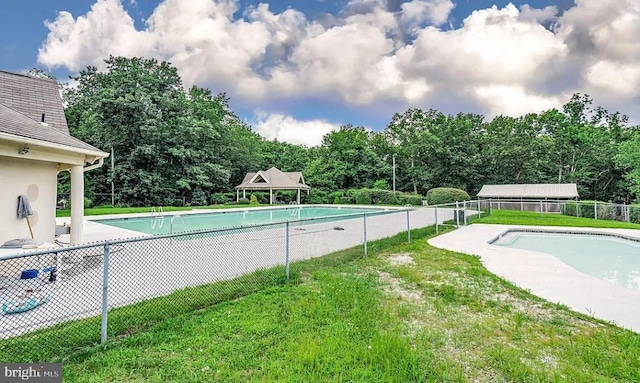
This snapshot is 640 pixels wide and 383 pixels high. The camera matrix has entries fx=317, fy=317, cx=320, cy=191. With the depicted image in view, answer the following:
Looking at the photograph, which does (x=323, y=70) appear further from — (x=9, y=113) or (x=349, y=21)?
(x=9, y=113)

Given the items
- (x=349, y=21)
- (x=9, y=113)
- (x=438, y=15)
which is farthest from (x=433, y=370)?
(x=438, y=15)

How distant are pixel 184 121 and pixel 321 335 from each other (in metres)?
27.0

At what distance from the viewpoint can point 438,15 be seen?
13414 mm

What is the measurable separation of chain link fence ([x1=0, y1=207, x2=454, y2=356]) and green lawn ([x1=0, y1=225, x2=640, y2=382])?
0.06 meters

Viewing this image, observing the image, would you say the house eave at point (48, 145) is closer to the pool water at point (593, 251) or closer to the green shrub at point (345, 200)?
the pool water at point (593, 251)

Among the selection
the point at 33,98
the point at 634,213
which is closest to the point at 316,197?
the point at 634,213

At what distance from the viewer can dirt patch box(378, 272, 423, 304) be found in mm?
4551

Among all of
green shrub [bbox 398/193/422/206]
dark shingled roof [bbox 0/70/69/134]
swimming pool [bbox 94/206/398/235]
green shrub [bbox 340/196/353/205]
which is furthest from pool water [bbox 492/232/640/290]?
green shrub [bbox 340/196/353/205]

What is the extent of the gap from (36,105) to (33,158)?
2.87 meters

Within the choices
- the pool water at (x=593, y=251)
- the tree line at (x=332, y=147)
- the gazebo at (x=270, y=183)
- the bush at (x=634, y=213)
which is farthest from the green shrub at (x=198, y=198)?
the bush at (x=634, y=213)

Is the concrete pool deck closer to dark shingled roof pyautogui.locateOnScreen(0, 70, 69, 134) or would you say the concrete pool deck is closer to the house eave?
the house eave

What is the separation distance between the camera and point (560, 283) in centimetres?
528

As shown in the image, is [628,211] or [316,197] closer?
[628,211]

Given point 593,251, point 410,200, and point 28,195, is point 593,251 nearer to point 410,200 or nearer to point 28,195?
point 28,195
